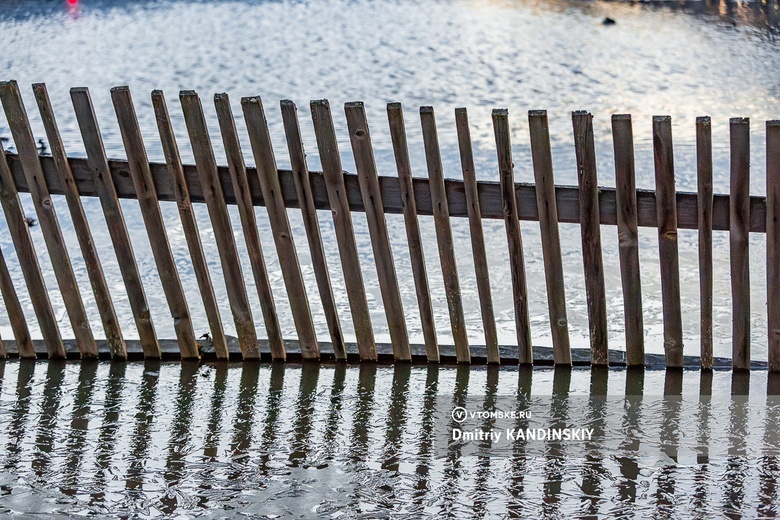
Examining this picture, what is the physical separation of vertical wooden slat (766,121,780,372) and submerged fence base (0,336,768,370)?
0.27 meters

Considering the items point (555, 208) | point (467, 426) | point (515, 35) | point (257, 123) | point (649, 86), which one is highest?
point (515, 35)

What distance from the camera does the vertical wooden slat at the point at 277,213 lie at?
4027 mm

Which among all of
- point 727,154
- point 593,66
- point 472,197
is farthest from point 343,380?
point 593,66

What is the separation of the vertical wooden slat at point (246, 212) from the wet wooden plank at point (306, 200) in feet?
0.61

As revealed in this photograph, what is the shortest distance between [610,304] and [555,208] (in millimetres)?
1729

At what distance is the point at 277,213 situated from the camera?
4172 millimetres

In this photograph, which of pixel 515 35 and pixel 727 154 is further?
pixel 515 35

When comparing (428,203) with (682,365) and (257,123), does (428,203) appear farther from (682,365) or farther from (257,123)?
(682,365)

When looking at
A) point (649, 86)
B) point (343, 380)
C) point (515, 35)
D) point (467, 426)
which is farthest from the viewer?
point (515, 35)

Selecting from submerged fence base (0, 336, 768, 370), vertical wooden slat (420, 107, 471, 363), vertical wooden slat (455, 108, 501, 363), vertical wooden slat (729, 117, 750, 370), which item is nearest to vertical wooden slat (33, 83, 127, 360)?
submerged fence base (0, 336, 768, 370)

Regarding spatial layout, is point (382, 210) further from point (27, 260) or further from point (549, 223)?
point (27, 260)

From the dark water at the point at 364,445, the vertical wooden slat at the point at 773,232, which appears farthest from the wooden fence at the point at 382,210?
the dark water at the point at 364,445

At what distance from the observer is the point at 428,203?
410 centimetres

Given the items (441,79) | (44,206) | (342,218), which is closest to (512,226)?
(342,218)
